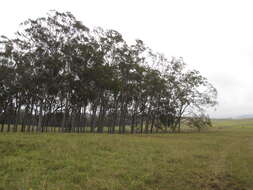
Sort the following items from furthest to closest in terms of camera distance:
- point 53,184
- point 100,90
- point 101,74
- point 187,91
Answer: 1. point 187,91
2. point 100,90
3. point 101,74
4. point 53,184

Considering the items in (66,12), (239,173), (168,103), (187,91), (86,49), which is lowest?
(239,173)

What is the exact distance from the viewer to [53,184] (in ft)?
20.8

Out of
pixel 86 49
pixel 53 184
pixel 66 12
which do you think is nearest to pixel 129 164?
pixel 53 184

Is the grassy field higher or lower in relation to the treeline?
lower

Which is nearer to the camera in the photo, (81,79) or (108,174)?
(108,174)

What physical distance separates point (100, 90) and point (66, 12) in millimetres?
15372

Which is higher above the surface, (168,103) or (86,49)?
(86,49)

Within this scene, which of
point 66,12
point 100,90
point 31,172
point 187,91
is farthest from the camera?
point 187,91

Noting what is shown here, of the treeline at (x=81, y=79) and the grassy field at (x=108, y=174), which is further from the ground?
the treeline at (x=81, y=79)

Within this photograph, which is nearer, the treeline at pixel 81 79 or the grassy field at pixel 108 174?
the grassy field at pixel 108 174

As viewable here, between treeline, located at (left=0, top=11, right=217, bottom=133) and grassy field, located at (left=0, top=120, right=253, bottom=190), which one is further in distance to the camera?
treeline, located at (left=0, top=11, right=217, bottom=133)

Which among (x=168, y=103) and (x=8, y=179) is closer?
(x=8, y=179)

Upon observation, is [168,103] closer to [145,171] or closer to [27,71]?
[27,71]

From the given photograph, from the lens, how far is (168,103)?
48781 mm
